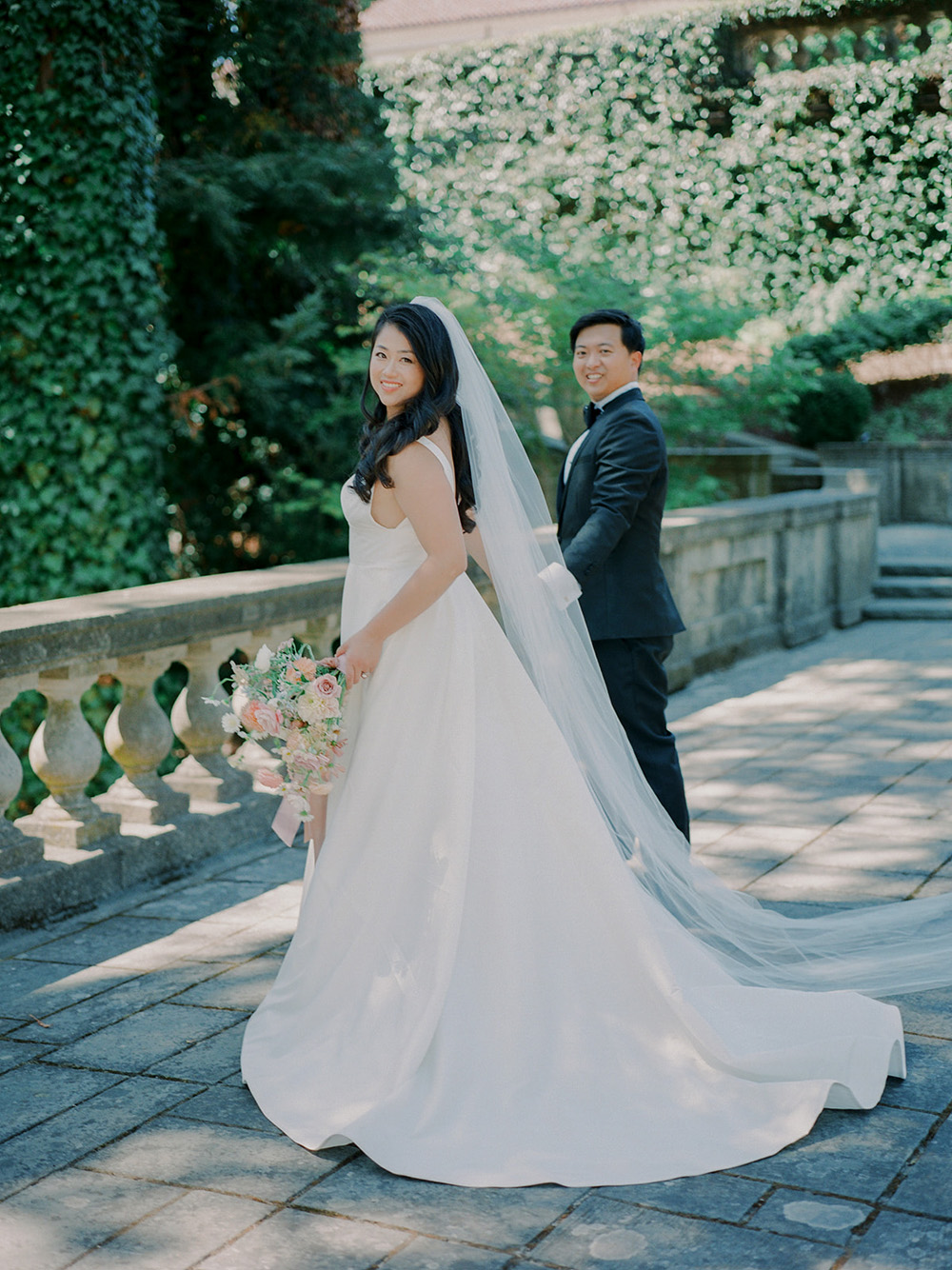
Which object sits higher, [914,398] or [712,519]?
[914,398]

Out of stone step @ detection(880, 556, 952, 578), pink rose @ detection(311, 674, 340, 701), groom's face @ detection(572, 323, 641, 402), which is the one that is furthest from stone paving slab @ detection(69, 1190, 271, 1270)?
stone step @ detection(880, 556, 952, 578)

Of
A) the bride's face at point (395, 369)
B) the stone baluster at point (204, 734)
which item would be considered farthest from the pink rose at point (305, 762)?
the stone baluster at point (204, 734)

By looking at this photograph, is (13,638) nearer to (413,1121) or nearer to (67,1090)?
(67,1090)

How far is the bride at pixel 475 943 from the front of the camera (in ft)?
9.05

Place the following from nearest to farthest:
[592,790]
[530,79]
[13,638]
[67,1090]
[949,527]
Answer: [67,1090] → [592,790] → [13,638] → [949,527] → [530,79]

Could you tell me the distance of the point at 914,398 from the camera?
1719 cm

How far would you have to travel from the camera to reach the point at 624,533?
4273 millimetres

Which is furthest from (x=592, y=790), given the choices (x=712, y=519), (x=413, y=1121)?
(x=712, y=519)

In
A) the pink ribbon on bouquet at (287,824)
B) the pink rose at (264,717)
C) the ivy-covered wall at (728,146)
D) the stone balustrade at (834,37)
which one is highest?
the stone balustrade at (834,37)

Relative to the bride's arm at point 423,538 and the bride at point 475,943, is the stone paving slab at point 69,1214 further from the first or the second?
the bride's arm at point 423,538

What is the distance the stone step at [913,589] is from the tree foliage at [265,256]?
4.64 metres

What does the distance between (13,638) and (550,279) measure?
7.74 metres

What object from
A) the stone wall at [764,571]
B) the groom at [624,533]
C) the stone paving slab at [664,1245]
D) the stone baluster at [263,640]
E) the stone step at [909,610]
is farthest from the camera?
the stone step at [909,610]

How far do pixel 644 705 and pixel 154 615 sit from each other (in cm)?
167
